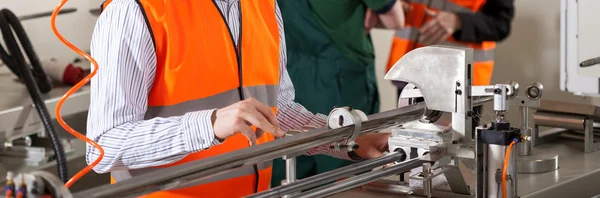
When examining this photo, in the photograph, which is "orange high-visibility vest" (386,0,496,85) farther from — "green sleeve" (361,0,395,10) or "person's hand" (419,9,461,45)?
"green sleeve" (361,0,395,10)

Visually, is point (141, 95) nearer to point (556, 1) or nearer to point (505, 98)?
point (505, 98)

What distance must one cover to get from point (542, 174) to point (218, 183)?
634mm

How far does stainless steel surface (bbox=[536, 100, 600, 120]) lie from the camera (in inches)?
85.9

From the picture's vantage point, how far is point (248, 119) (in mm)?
1529

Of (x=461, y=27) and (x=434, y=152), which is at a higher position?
(x=461, y=27)

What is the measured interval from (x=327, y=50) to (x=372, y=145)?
1526mm

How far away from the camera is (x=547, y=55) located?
171 inches

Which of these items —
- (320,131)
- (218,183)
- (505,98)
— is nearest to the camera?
(320,131)

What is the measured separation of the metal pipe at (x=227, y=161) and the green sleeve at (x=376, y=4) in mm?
1640

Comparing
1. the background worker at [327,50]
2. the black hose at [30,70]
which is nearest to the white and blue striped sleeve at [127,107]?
the black hose at [30,70]

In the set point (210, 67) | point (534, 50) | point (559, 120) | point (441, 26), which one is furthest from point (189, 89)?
point (534, 50)

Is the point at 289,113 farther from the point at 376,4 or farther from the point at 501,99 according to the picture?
the point at 376,4

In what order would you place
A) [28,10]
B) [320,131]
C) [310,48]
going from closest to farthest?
1. [320,131]
2. [28,10]
3. [310,48]

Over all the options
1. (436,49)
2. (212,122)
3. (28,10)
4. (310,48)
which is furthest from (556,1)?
(212,122)
